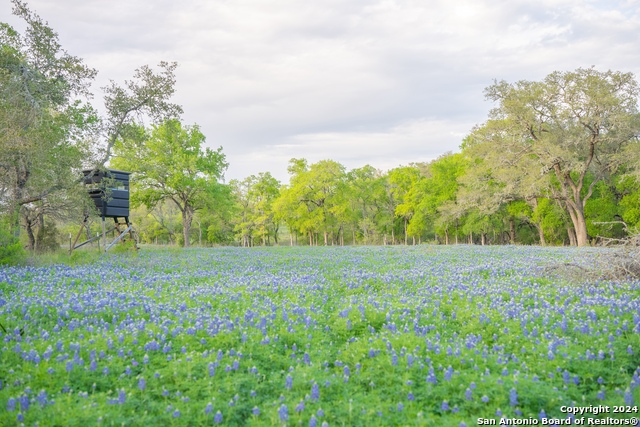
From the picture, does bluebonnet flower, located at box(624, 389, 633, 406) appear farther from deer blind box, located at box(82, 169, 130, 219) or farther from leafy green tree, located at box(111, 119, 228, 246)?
leafy green tree, located at box(111, 119, 228, 246)

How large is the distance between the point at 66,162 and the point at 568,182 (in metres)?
35.6

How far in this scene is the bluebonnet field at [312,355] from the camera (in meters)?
4.46

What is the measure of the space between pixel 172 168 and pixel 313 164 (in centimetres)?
2114

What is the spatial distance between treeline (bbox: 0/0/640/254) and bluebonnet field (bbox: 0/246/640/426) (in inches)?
219

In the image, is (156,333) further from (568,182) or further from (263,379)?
(568,182)

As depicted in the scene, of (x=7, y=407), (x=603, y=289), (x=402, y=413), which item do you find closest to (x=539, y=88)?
(x=603, y=289)

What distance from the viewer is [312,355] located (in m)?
6.04

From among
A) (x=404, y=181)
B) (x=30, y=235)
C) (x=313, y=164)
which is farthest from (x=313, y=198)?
(x=30, y=235)

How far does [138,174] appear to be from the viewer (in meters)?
41.5

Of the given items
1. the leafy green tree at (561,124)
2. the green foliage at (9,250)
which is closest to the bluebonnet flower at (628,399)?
the green foliage at (9,250)

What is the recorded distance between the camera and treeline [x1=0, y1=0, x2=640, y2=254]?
1716cm

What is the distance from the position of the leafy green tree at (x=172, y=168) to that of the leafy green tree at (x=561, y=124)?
2707 centimetres

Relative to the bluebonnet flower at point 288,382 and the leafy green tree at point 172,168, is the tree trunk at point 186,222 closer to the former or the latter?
the leafy green tree at point 172,168

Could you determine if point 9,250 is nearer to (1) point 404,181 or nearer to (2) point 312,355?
(2) point 312,355
